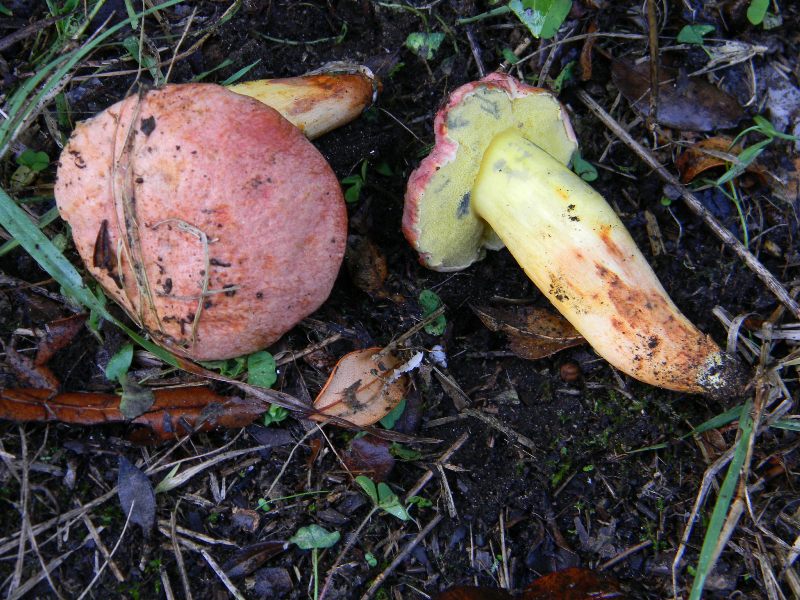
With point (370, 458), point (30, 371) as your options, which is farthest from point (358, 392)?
point (30, 371)

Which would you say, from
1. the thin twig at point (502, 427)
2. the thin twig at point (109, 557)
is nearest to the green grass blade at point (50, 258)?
the thin twig at point (109, 557)

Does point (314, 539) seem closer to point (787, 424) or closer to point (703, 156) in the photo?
point (787, 424)

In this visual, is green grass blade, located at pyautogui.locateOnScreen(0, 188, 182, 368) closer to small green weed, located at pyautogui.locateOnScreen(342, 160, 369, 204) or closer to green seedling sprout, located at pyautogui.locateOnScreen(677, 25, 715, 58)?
small green weed, located at pyautogui.locateOnScreen(342, 160, 369, 204)

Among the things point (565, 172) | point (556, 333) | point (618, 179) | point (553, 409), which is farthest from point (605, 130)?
point (553, 409)

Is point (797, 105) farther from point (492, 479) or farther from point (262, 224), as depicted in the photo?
point (262, 224)

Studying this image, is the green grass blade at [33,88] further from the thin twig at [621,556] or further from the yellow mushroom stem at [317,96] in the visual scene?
the thin twig at [621,556]

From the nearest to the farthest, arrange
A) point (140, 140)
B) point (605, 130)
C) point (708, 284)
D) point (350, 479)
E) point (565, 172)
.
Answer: point (140, 140) → point (565, 172) → point (350, 479) → point (708, 284) → point (605, 130)
